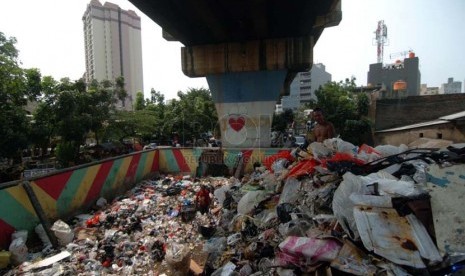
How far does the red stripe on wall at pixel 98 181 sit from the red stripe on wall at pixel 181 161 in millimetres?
2632

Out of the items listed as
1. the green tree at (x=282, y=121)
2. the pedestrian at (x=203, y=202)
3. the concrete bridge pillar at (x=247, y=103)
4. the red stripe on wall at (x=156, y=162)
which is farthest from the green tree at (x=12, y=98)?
the green tree at (x=282, y=121)

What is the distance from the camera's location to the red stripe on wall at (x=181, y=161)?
9195 millimetres

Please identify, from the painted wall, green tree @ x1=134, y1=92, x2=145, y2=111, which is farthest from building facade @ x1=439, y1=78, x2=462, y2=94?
green tree @ x1=134, y1=92, x2=145, y2=111

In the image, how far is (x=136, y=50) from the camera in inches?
2249

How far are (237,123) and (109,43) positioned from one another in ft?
169

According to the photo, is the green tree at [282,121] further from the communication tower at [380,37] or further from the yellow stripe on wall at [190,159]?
the communication tower at [380,37]

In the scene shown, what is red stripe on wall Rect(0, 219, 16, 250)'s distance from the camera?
4.14 m

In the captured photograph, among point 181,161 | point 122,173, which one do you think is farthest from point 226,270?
point 181,161

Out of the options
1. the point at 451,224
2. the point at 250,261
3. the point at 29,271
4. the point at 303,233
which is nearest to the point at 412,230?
the point at 451,224

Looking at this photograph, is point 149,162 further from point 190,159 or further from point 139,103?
point 139,103

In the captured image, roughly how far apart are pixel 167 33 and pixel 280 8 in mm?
3703

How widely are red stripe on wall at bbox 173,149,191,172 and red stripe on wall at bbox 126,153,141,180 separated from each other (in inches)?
53.1

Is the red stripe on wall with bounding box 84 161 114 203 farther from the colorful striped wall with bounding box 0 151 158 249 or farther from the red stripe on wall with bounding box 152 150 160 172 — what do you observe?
the red stripe on wall with bounding box 152 150 160 172

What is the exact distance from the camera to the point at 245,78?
31.9 ft
